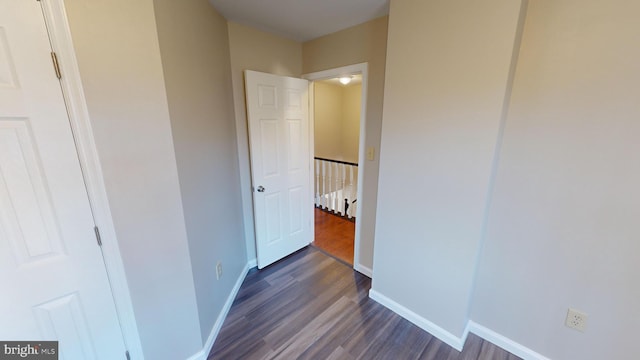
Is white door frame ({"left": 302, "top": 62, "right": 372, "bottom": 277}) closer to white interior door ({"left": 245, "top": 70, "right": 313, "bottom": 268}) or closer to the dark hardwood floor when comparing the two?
white interior door ({"left": 245, "top": 70, "right": 313, "bottom": 268})

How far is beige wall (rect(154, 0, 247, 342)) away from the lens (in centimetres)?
130

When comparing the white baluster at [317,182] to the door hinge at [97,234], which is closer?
the door hinge at [97,234]

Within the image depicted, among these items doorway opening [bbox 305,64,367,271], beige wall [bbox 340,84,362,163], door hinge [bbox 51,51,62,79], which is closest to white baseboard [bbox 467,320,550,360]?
doorway opening [bbox 305,64,367,271]

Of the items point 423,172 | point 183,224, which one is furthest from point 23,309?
point 423,172

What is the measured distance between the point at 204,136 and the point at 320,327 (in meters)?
1.65

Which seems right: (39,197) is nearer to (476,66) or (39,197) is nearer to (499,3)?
(476,66)

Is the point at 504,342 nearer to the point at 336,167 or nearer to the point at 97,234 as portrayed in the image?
the point at 97,234

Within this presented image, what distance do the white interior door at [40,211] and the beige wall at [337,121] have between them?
4901mm

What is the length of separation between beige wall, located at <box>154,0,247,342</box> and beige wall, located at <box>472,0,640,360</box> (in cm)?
191

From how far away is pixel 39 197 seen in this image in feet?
3.09

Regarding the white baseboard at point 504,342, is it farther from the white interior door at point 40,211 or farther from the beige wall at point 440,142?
the white interior door at point 40,211

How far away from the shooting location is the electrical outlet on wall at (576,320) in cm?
138

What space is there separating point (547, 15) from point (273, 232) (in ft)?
8.53

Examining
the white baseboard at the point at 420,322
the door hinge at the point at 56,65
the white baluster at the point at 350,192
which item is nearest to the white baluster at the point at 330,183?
the white baluster at the point at 350,192
